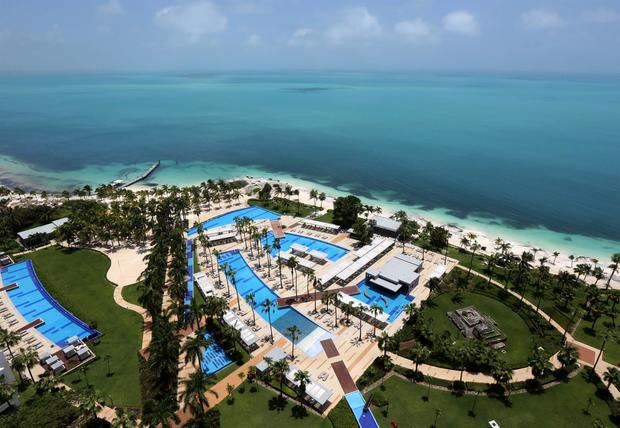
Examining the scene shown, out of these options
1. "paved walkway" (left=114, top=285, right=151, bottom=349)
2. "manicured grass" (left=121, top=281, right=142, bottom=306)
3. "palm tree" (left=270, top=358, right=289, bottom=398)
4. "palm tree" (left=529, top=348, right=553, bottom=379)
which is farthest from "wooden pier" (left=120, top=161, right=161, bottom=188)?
"palm tree" (left=529, top=348, right=553, bottom=379)

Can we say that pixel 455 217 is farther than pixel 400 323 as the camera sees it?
Yes

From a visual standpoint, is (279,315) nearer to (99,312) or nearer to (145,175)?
(99,312)

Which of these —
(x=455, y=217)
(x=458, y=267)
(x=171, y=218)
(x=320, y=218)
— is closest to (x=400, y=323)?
(x=458, y=267)

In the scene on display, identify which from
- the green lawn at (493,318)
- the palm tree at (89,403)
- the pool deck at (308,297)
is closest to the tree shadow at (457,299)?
the green lawn at (493,318)

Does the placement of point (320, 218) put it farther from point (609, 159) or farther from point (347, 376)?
point (609, 159)

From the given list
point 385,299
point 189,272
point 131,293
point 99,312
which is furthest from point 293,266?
point 99,312

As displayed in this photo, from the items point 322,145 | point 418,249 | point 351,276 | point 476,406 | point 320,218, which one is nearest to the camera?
point 476,406
